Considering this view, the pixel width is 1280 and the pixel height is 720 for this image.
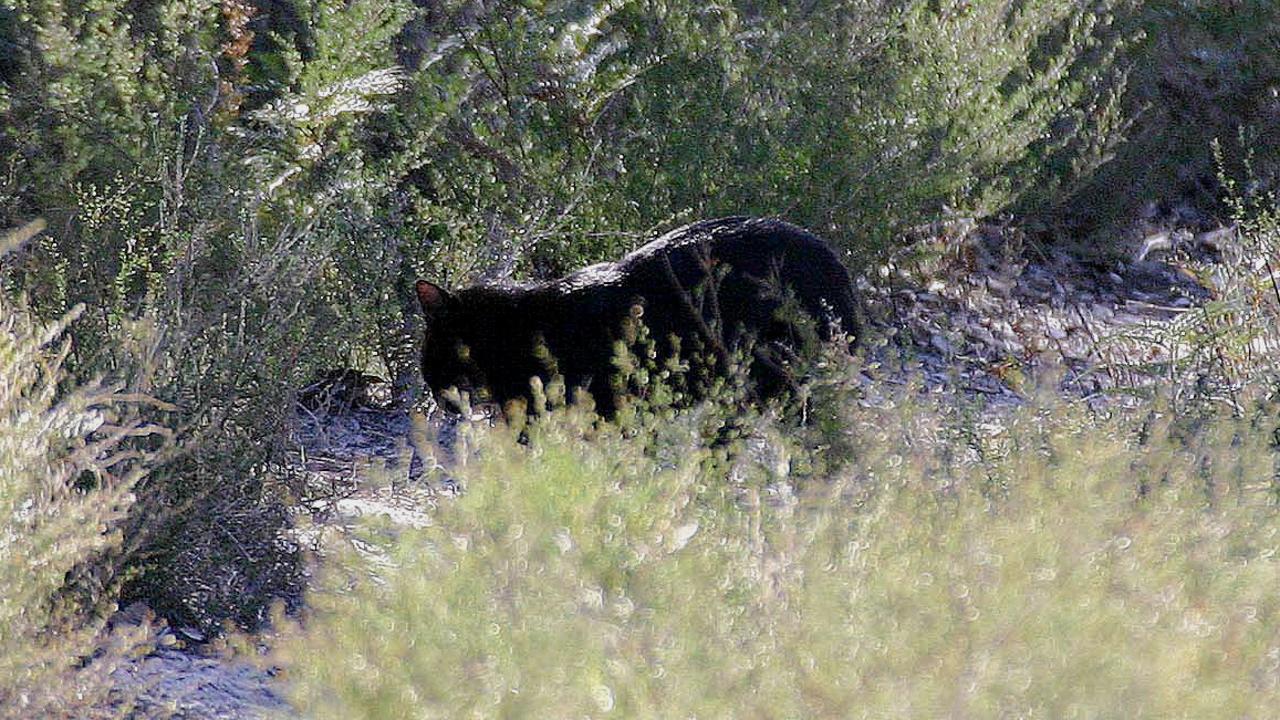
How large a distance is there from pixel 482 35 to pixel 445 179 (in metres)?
0.49

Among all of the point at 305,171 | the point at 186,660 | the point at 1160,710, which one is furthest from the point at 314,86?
the point at 1160,710

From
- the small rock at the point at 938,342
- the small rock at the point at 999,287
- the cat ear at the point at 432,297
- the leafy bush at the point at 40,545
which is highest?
the leafy bush at the point at 40,545

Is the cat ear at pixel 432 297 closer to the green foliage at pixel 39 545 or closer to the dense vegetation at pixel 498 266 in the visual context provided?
the dense vegetation at pixel 498 266

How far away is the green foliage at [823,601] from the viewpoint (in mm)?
1824

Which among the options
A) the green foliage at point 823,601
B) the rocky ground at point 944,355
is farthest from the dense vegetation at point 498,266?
the rocky ground at point 944,355

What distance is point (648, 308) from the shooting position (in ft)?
13.4

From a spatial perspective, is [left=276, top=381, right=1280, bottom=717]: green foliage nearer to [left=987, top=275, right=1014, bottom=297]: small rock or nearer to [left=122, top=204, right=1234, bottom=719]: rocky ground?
[left=122, top=204, right=1234, bottom=719]: rocky ground

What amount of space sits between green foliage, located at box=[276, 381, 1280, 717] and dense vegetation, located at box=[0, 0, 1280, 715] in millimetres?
10

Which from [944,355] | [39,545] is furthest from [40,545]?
[944,355]

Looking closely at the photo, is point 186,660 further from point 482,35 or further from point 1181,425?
point 482,35

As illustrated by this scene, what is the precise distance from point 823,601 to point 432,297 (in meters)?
2.31

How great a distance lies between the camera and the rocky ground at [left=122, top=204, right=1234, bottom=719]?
320 cm

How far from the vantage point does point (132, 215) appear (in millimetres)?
4172

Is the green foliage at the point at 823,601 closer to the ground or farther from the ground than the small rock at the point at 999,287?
farther from the ground
